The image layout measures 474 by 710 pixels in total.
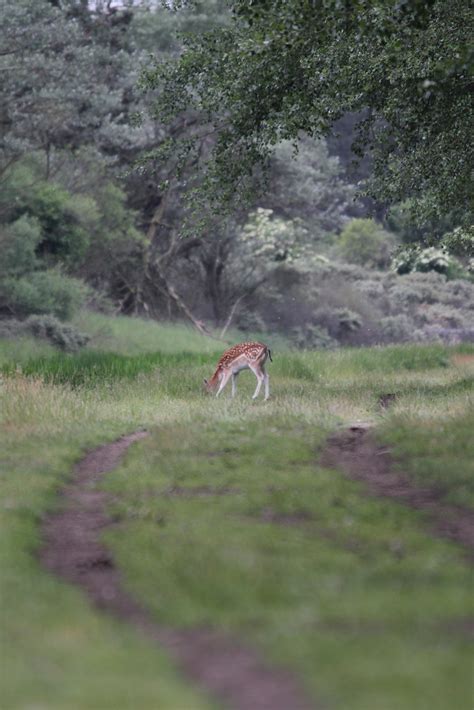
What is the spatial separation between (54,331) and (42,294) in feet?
8.42

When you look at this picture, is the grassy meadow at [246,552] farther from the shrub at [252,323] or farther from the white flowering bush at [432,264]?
the white flowering bush at [432,264]

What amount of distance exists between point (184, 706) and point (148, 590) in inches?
136

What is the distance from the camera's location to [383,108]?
2211cm

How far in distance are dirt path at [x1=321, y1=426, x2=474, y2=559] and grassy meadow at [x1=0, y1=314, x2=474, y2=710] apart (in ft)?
0.85

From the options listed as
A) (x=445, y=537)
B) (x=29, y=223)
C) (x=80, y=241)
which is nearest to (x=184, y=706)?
(x=445, y=537)

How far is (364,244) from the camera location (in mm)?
69562

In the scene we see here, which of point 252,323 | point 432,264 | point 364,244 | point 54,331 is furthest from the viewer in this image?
point 364,244

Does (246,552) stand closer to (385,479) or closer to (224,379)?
(385,479)

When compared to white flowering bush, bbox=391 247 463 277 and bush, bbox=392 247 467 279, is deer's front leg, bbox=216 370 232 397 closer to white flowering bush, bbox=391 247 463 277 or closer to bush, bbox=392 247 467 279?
white flowering bush, bbox=391 247 463 277

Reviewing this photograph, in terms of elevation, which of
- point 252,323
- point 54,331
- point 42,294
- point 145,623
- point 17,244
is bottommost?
point 252,323

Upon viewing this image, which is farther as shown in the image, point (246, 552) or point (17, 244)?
point (17, 244)

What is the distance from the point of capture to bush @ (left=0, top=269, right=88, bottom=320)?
40438 mm

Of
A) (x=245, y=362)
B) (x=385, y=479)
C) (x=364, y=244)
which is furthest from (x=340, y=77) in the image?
(x=364, y=244)

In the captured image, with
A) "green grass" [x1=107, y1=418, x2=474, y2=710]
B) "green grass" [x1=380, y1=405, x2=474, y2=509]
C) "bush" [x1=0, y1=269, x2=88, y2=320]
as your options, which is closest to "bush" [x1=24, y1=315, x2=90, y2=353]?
"bush" [x1=0, y1=269, x2=88, y2=320]
